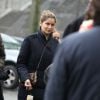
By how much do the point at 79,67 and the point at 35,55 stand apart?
295 cm

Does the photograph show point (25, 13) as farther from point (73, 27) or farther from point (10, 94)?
point (73, 27)

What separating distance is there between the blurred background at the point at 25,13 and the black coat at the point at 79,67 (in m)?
31.0

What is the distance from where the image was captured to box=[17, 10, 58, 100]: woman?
642cm

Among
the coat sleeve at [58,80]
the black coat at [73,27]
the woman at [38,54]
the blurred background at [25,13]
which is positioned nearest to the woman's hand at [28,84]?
the woman at [38,54]

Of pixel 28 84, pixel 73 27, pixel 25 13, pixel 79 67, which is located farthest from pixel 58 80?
pixel 25 13

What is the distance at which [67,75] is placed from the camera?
3541mm

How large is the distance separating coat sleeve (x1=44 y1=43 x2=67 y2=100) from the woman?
2.78 metres

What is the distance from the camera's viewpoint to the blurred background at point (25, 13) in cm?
3645

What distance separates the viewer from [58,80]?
3.55 meters

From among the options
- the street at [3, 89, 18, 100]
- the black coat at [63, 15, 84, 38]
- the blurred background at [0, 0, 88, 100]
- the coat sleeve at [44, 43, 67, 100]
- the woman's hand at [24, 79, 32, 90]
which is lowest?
the street at [3, 89, 18, 100]

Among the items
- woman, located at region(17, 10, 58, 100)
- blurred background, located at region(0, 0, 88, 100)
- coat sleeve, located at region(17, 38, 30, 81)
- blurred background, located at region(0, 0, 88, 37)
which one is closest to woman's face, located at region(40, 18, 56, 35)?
woman, located at region(17, 10, 58, 100)

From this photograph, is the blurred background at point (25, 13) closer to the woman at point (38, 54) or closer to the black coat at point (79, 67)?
the woman at point (38, 54)

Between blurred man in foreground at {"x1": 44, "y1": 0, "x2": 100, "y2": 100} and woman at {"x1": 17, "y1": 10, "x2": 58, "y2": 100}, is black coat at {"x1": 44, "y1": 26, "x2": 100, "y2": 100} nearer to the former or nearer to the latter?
blurred man in foreground at {"x1": 44, "y1": 0, "x2": 100, "y2": 100}

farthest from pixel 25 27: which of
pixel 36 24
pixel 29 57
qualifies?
pixel 29 57
